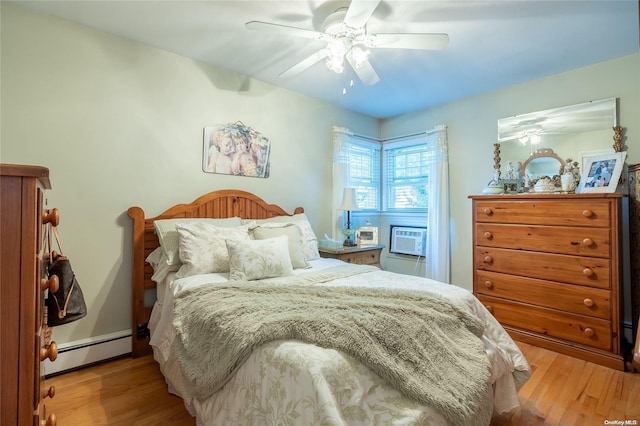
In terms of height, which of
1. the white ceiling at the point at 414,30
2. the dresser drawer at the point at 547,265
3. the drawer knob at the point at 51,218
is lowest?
the dresser drawer at the point at 547,265

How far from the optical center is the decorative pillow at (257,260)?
194cm

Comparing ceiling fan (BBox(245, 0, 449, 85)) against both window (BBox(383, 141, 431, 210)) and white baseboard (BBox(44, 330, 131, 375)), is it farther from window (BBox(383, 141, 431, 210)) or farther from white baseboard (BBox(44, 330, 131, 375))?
white baseboard (BBox(44, 330, 131, 375))

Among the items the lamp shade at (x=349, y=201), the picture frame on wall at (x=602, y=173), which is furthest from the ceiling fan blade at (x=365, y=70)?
the picture frame on wall at (x=602, y=173)

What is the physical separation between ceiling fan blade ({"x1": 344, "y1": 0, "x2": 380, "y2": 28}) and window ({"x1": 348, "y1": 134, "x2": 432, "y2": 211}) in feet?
6.94

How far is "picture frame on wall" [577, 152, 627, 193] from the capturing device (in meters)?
2.37

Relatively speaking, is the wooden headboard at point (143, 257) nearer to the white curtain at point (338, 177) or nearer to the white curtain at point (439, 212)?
the white curtain at point (338, 177)

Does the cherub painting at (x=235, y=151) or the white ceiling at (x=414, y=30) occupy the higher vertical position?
the white ceiling at (x=414, y=30)

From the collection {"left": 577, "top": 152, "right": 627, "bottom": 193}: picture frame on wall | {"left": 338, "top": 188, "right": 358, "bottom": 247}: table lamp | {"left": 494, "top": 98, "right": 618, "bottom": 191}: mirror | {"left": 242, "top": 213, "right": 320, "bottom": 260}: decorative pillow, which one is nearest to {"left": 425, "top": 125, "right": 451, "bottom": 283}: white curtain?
{"left": 494, "top": 98, "right": 618, "bottom": 191}: mirror

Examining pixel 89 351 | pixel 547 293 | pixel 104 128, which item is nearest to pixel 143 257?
pixel 89 351

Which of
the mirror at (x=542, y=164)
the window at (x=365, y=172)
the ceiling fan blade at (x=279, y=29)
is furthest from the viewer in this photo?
the window at (x=365, y=172)

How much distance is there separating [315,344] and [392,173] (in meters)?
3.40

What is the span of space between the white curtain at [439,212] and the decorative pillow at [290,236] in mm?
1815

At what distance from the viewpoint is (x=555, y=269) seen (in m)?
2.42

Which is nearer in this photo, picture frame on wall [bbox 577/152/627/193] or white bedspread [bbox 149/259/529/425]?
white bedspread [bbox 149/259/529/425]
